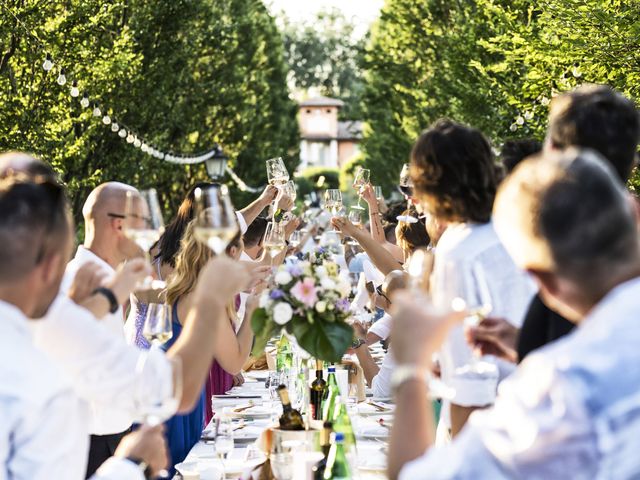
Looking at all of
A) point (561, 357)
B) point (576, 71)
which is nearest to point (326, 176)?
point (576, 71)

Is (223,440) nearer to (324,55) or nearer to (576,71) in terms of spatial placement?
(576,71)

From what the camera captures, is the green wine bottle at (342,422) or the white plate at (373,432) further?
the white plate at (373,432)

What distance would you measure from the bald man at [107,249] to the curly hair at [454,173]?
1.87 metres

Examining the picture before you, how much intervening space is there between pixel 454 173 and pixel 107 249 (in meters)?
2.27

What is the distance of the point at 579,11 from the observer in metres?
7.84

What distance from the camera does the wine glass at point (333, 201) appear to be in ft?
23.1

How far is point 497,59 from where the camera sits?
51.9 feet

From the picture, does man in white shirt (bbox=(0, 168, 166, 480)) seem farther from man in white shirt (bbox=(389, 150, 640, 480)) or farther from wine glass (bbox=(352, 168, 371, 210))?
wine glass (bbox=(352, 168, 371, 210))

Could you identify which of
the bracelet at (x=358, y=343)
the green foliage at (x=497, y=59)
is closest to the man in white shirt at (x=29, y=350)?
the bracelet at (x=358, y=343)

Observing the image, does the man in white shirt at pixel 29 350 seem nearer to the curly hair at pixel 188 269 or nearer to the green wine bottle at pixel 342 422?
the green wine bottle at pixel 342 422

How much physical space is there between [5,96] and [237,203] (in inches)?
723

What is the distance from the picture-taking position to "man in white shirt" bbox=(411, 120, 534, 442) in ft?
8.41

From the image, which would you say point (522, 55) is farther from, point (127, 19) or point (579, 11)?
point (127, 19)

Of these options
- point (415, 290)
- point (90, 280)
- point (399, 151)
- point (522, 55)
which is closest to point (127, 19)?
point (522, 55)
